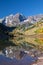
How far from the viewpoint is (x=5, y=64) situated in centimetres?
2212

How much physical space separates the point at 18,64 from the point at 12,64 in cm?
69

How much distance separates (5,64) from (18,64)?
1.50m

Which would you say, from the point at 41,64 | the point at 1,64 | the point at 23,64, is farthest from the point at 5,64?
the point at 41,64

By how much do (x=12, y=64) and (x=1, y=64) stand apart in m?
1.29

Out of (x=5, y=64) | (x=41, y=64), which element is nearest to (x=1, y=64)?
(x=5, y=64)

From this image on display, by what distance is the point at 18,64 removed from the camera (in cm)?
2219

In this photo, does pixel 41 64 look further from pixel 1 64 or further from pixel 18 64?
pixel 1 64

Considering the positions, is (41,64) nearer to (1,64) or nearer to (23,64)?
(23,64)

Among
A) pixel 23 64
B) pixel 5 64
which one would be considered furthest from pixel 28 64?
pixel 5 64

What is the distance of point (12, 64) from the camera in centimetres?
2216

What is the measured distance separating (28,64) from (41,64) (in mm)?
1690

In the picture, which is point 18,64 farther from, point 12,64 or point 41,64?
point 41,64

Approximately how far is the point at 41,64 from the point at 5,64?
4.17 metres

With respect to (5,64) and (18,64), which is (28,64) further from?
(5,64)
